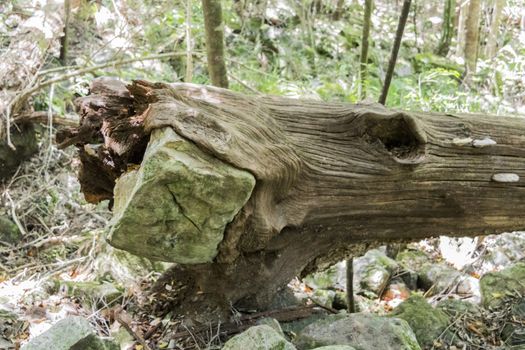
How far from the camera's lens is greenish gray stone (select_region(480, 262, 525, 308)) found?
3.74 metres

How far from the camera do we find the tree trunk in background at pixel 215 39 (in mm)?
4334

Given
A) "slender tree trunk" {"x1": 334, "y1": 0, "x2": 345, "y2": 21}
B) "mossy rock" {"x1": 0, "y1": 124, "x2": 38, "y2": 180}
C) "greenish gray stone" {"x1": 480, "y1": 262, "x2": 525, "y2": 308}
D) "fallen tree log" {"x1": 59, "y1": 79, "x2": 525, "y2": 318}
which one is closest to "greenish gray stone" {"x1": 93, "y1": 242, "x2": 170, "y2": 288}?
"fallen tree log" {"x1": 59, "y1": 79, "x2": 525, "y2": 318}

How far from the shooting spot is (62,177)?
5.71 metres

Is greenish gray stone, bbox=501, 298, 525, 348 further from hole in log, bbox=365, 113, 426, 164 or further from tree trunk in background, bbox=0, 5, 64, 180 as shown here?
tree trunk in background, bbox=0, 5, 64, 180

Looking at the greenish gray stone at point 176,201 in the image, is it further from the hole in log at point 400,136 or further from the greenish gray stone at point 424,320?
the greenish gray stone at point 424,320

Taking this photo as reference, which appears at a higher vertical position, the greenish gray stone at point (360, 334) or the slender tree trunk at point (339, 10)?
the slender tree trunk at point (339, 10)

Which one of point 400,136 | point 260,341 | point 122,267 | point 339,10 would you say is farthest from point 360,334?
point 339,10

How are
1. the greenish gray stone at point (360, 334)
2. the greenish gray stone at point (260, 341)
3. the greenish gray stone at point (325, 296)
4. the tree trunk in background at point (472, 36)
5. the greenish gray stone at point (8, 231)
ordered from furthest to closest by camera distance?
the tree trunk in background at point (472, 36) → the greenish gray stone at point (8, 231) → the greenish gray stone at point (325, 296) → the greenish gray stone at point (360, 334) → the greenish gray stone at point (260, 341)

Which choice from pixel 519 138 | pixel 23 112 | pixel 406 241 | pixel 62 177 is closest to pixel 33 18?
pixel 23 112

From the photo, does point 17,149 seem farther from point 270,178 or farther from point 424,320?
point 424,320

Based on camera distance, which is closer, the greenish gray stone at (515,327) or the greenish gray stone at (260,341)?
the greenish gray stone at (260,341)

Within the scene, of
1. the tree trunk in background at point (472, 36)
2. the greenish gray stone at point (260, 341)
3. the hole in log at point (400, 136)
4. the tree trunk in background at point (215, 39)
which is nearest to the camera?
the greenish gray stone at point (260, 341)

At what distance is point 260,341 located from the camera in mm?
2291

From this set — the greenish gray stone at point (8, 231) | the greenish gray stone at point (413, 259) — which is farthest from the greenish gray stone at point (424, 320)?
the greenish gray stone at point (8, 231)
